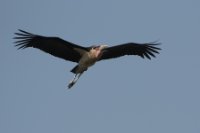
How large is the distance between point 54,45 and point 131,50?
2956 mm

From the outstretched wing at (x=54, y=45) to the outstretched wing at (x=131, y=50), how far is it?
1.07 meters

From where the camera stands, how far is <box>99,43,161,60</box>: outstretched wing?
3253 cm

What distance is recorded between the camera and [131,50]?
32.9m

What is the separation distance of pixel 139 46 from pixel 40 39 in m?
3.77

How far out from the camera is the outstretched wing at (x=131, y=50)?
107 ft

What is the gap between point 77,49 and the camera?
31797mm

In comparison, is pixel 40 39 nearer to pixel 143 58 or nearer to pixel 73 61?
pixel 73 61

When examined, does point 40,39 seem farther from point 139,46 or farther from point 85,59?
point 139,46

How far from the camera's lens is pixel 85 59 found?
3148 cm

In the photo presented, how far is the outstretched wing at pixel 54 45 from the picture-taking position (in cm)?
3138

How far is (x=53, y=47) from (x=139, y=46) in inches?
127

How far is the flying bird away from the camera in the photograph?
103 feet

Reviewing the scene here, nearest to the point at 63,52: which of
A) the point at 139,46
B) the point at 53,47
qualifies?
the point at 53,47

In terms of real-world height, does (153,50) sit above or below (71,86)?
above
